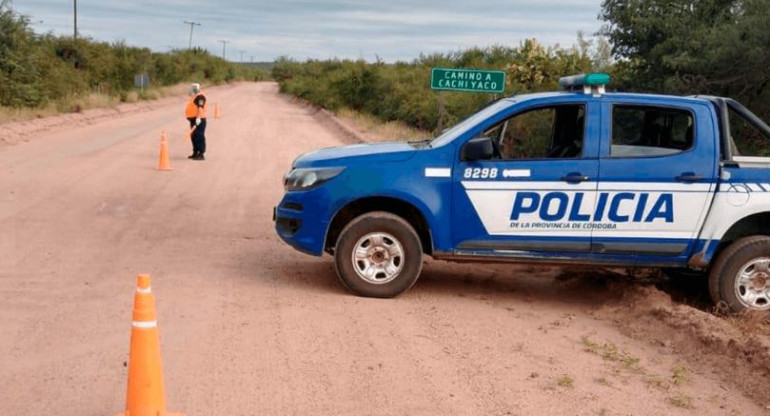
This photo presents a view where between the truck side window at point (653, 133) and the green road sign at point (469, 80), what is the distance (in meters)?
6.25

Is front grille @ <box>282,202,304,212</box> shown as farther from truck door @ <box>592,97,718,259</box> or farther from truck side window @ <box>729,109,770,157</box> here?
truck side window @ <box>729,109,770,157</box>

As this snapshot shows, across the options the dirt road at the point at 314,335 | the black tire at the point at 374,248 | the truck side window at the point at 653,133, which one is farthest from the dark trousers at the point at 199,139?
the truck side window at the point at 653,133

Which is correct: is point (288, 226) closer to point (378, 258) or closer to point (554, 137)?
point (378, 258)

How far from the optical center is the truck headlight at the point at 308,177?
8.24 metres

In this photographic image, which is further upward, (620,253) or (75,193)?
(620,253)

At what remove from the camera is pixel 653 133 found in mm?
8219

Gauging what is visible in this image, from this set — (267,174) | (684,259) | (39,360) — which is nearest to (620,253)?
(684,259)

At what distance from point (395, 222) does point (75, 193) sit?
772 cm

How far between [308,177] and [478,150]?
1644mm

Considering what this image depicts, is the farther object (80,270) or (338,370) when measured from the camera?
(80,270)

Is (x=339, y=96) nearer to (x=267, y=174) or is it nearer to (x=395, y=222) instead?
(x=267, y=174)

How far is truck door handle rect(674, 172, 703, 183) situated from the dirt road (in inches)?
44.6

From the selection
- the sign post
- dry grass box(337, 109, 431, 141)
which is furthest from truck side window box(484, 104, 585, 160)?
dry grass box(337, 109, 431, 141)

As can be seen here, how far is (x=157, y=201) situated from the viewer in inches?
537
